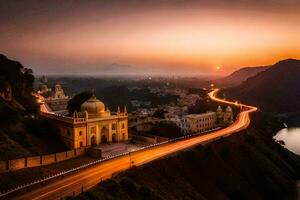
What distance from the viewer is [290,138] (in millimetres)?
99250

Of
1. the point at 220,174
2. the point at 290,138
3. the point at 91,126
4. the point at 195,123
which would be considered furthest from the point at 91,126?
the point at 290,138

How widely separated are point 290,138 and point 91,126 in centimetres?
7025

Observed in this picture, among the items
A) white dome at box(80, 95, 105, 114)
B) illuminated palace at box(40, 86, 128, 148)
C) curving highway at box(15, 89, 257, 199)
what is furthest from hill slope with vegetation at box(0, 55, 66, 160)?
curving highway at box(15, 89, 257, 199)

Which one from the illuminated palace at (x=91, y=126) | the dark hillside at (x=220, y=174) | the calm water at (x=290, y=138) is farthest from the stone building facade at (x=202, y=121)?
the illuminated palace at (x=91, y=126)

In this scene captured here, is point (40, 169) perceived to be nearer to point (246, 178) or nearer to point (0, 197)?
point (0, 197)

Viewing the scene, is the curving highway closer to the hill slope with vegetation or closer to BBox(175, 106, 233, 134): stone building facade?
the hill slope with vegetation

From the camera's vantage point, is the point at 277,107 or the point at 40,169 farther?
the point at 277,107

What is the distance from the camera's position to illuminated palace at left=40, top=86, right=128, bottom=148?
149ft

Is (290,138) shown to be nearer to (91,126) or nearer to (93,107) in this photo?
(93,107)

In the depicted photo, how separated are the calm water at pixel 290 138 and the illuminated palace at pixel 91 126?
158 feet

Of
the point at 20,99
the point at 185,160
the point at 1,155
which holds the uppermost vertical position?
the point at 20,99

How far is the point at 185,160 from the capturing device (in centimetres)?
4597

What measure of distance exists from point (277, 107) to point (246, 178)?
5275 inches

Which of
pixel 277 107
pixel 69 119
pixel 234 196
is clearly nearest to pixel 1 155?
pixel 69 119
